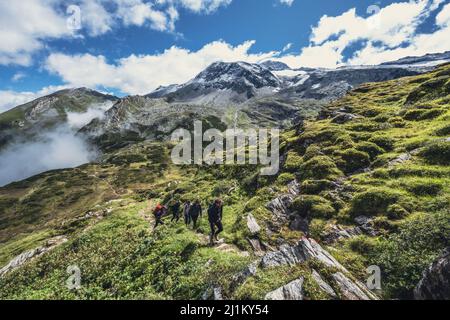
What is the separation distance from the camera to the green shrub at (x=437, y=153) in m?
22.3

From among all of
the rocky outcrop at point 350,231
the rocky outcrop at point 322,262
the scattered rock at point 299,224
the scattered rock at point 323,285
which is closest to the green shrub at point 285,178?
the scattered rock at point 299,224

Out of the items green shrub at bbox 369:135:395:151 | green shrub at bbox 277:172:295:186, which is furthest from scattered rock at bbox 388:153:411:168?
green shrub at bbox 277:172:295:186

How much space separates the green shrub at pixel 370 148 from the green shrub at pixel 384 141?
707mm

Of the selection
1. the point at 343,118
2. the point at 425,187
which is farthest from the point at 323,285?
the point at 343,118

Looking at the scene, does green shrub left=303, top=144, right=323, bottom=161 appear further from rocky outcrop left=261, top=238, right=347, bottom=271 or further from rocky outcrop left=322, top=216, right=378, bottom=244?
rocky outcrop left=261, top=238, right=347, bottom=271

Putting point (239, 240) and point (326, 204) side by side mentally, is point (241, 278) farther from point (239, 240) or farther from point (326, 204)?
point (326, 204)

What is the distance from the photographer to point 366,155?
93.6 feet

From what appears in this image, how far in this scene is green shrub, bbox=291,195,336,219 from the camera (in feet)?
72.8

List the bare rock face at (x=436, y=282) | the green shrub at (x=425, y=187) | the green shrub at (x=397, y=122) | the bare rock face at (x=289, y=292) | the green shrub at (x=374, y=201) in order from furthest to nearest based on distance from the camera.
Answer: the green shrub at (x=397, y=122)
the green shrub at (x=374, y=201)
the green shrub at (x=425, y=187)
the bare rock face at (x=289, y=292)
the bare rock face at (x=436, y=282)

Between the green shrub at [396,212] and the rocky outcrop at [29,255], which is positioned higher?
the green shrub at [396,212]

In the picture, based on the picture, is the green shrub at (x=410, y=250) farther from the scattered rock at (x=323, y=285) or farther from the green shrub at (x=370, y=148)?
the green shrub at (x=370, y=148)

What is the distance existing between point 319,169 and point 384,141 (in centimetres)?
776

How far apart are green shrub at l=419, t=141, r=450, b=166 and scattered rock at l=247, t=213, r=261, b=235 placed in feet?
47.1
